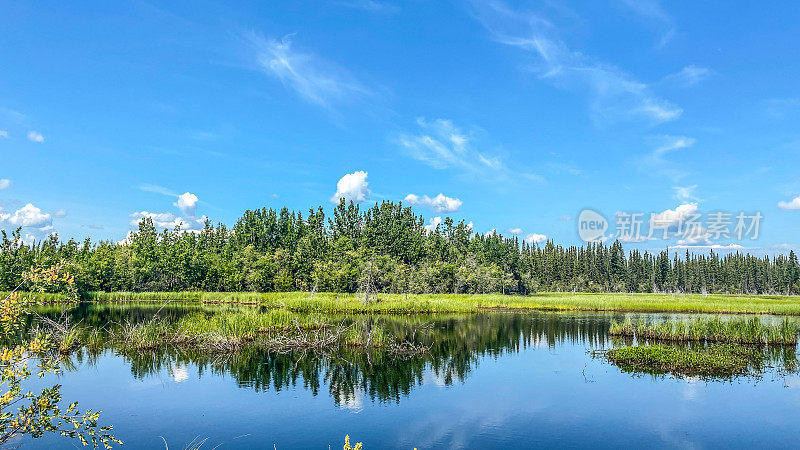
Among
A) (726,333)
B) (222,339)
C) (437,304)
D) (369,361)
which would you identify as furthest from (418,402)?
(437,304)

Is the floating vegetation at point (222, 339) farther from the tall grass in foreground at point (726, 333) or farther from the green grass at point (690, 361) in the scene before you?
the tall grass in foreground at point (726, 333)

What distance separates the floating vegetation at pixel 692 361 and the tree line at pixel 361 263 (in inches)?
1413

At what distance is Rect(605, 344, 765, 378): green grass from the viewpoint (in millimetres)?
26250

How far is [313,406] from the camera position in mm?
19703

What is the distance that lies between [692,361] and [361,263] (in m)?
63.3

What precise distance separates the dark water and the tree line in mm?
30241

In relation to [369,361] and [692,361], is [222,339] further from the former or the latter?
[692,361]

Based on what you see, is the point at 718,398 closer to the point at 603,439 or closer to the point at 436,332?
the point at 603,439

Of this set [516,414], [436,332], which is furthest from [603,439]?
[436,332]

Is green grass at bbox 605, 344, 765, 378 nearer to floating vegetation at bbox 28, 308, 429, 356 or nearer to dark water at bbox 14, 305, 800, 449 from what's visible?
dark water at bbox 14, 305, 800, 449

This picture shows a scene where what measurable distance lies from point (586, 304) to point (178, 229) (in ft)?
289

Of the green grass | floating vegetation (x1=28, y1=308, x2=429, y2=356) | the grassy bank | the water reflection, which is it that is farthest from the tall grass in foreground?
the grassy bank

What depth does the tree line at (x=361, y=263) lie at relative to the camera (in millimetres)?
86875

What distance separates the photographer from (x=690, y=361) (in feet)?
89.3
